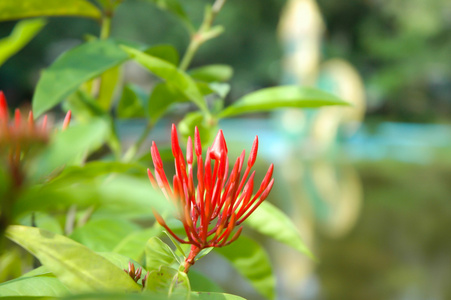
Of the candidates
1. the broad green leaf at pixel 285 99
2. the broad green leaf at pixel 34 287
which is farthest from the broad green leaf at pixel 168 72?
the broad green leaf at pixel 34 287

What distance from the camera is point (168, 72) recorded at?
287 millimetres

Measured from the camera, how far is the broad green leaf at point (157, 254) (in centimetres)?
20

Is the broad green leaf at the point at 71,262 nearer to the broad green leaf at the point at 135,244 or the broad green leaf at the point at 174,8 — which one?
the broad green leaf at the point at 135,244

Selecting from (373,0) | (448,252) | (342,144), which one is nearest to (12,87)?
(342,144)

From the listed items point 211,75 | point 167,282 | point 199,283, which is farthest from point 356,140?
point 167,282

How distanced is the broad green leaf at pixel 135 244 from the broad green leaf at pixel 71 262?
0.09 m

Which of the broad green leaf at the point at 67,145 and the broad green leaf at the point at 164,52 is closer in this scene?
the broad green leaf at the point at 67,145

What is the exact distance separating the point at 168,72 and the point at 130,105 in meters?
0.13

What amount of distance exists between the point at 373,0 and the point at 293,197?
7.27 meters

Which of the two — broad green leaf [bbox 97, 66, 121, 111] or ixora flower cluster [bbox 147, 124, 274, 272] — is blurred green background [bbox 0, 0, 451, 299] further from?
ixora flower cluster [bbox 147, 124, 274, 272]

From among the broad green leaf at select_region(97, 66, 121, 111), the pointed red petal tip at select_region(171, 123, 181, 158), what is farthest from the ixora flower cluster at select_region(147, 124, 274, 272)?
the broad green leaf at select_region(97, 66, 121, 111)

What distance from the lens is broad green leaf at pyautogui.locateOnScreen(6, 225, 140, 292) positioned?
0.56 ft

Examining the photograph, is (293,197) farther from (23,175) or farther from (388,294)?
(23,175)

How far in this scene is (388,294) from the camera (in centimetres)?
165
